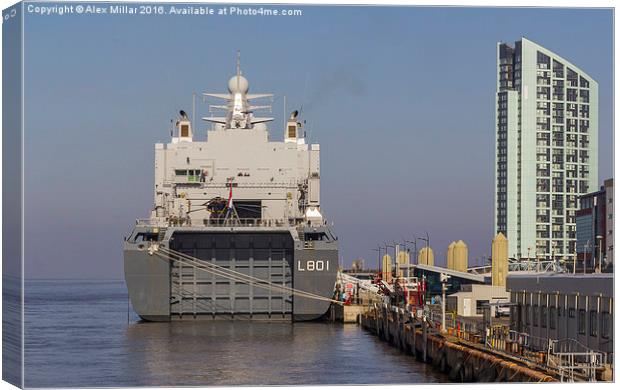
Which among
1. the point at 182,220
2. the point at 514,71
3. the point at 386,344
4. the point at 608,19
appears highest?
the point at 514,71

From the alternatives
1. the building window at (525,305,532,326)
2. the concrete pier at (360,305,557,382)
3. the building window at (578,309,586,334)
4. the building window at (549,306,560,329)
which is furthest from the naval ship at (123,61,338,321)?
the building window at (578,309,586,334)

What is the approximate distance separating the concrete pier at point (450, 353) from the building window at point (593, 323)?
1765mm

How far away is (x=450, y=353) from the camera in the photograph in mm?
36344

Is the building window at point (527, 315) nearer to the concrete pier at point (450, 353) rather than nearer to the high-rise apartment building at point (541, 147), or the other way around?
the concrete pier at point (450, 353)

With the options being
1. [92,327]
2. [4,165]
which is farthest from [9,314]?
[92,327]

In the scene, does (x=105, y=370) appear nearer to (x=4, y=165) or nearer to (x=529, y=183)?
(x=4, y=165)

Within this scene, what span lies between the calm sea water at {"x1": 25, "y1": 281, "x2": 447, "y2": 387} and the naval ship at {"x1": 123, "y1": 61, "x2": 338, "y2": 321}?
1329 mm

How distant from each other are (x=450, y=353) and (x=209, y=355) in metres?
7.55

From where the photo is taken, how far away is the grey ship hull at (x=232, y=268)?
2072 inches

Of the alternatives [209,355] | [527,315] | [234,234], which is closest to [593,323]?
[527,315]

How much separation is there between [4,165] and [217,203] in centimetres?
3039

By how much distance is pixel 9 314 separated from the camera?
2617 cm

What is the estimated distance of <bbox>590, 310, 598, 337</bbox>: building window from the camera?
30.6 meters

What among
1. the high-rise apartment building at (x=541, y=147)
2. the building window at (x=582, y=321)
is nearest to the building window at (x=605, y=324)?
the building window at (x=582, y=321)
